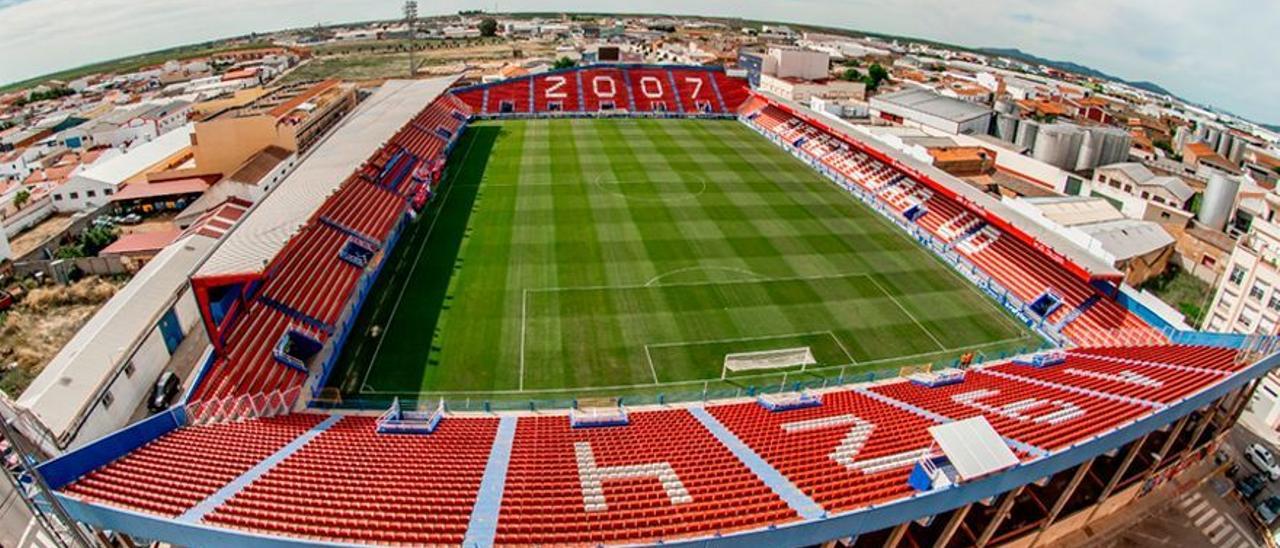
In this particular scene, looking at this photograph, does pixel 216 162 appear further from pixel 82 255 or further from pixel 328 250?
pixel 328 250

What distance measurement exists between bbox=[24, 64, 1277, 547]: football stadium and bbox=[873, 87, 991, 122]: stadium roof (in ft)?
73.9

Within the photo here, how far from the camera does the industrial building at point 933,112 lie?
193 ft

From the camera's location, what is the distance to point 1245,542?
18.3 meters

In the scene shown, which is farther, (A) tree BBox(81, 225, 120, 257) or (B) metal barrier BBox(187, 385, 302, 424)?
(A) tree BBox(81, 225, 120, 257)

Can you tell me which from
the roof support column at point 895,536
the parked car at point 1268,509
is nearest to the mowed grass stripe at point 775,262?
the roof support column at point 895,536

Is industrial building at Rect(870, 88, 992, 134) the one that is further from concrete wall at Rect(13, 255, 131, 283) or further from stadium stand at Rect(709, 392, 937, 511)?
concrete wall at Rect(13, 255, 131, 283)

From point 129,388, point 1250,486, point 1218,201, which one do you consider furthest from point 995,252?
point 129,388

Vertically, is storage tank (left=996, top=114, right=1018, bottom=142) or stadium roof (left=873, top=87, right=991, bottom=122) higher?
stadium roof (left=873, top=87, right=991, bottom=122)

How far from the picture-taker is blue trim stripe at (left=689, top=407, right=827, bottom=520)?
1306 cm

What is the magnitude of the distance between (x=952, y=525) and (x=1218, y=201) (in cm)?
4141

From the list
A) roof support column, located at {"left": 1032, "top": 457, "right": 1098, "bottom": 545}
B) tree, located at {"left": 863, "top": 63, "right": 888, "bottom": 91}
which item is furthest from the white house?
tree, located at {"left": 863, "top": 63, "right": 888, "bottom": 91}

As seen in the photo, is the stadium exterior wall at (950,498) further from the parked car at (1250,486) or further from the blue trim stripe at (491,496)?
the parked car at (1250,486)

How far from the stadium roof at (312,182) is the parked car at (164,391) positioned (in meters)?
3.42

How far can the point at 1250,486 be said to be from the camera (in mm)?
20344
